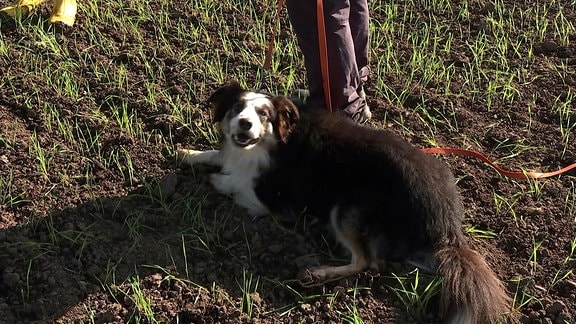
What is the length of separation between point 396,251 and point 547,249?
2.67 ft

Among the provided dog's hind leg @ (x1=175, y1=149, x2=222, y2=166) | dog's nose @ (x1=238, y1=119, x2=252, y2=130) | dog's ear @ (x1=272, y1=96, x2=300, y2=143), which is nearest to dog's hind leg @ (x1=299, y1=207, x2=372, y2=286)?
dog's ear @ (x1=272, y1=96, x2=300, y2=143)

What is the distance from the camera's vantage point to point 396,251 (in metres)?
3.64

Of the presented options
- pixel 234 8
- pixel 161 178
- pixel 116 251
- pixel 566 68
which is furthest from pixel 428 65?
pixel 116 251

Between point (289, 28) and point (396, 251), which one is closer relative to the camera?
point (396, 251)

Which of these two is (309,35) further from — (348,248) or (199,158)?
(348,248)

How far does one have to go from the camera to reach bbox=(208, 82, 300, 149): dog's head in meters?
3.82

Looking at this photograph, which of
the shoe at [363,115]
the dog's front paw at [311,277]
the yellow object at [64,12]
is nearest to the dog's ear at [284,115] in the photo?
the shoe at [363,115]

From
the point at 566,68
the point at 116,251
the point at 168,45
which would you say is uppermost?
the point at 168,45

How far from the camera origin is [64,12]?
5199mm

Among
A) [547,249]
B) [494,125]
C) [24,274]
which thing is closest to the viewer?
[24,274]

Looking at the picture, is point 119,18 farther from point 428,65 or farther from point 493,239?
point 493,239

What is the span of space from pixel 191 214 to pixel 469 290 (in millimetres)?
1508

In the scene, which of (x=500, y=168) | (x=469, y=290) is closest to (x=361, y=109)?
(x=500, y=168)

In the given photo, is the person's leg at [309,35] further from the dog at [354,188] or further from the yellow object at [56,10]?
the yellow object at [56,10]
